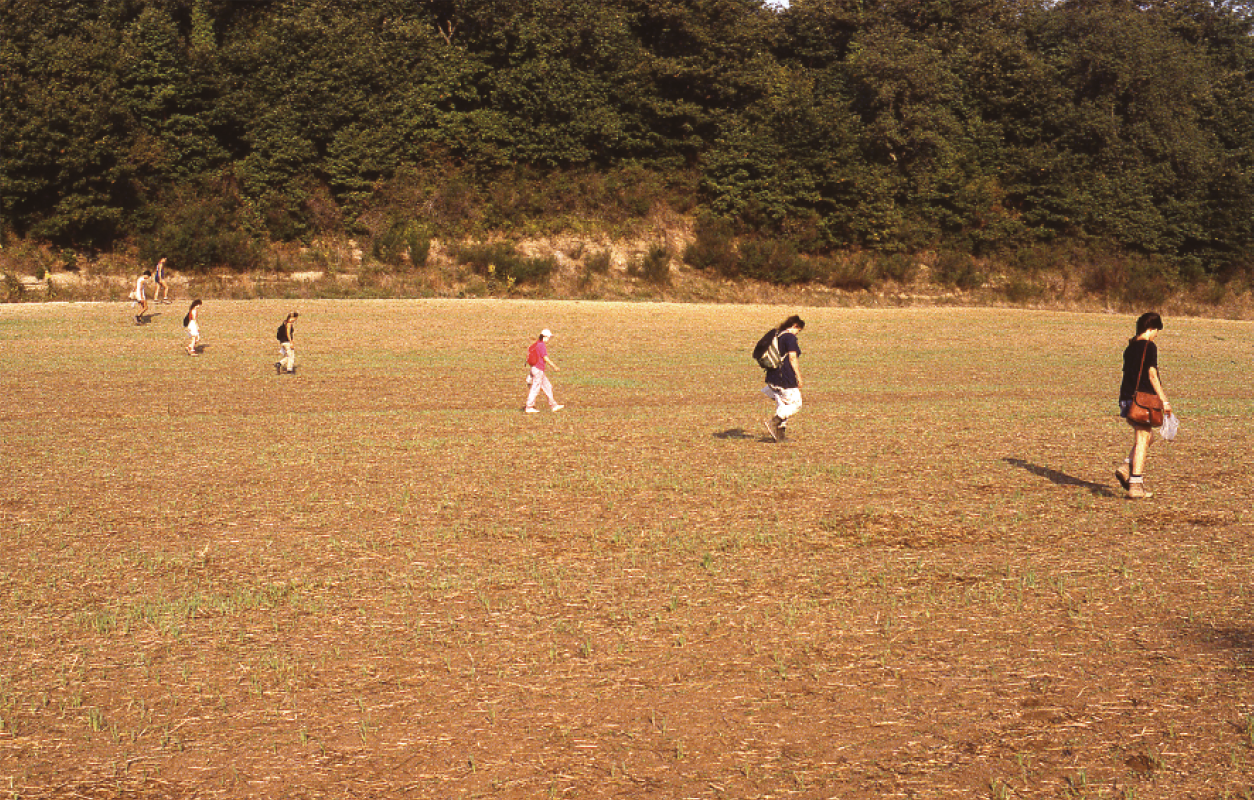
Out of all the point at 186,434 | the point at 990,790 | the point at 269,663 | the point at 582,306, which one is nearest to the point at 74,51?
the point at 582,306

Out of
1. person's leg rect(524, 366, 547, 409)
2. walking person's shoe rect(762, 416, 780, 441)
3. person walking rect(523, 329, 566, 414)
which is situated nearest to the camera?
walking person's shoe rect(762, 416, 780, 441)

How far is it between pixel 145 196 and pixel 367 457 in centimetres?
4838

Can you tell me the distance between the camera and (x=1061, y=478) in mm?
15594

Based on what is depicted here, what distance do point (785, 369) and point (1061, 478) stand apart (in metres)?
4.25

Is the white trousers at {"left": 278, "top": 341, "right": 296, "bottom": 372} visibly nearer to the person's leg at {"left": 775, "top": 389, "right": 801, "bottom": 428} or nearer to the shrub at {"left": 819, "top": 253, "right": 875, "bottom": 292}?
the person's leg at {"left": 775, "top": 389, "right": 801, "bottom": 428}

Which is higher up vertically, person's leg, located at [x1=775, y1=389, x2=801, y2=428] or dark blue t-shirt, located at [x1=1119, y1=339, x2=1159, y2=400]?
dark blue t-shirt, located at [x1=1119, y1=339, x2=1159, y2=400]

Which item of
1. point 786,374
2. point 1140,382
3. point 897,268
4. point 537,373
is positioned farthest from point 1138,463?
point 897,268

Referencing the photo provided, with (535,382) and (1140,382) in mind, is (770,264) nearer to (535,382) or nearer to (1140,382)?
(535,382)

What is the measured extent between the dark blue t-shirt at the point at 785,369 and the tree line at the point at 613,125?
45.5 metres

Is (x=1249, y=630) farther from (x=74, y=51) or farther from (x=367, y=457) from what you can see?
(x=74, y=51)

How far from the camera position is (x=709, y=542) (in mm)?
12070

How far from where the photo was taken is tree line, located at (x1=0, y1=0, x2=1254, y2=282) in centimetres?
5800

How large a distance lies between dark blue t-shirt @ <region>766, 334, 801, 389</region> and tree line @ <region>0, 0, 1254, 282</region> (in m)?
45.5

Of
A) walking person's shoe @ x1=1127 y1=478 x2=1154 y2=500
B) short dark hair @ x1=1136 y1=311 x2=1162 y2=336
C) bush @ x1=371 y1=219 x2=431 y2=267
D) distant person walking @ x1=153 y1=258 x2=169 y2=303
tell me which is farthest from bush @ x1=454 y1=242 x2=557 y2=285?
short dark hair @ x1=1136 y1=311 x2=1162 y2=336
